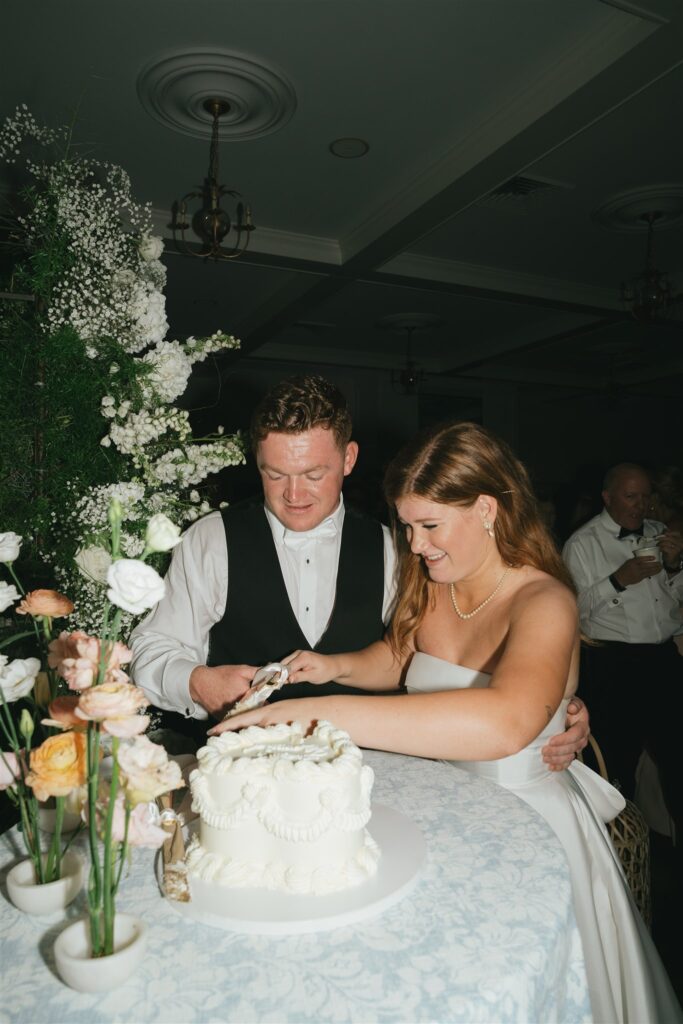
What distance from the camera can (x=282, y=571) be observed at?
230 centimetres

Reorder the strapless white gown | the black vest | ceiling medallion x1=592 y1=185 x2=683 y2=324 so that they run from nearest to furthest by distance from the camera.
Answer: the strapless white gown → the black vest → ceiling medallion x1=592 y1=185 x2=683 y2=324

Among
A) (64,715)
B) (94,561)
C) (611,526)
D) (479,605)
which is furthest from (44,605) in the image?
(611,526)

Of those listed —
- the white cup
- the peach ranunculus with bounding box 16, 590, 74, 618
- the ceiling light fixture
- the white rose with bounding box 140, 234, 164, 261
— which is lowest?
the white cup

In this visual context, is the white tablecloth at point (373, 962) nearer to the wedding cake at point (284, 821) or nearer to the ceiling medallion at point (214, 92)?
the wedding cake at point (284, 821)

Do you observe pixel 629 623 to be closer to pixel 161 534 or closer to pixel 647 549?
pixel 647 549

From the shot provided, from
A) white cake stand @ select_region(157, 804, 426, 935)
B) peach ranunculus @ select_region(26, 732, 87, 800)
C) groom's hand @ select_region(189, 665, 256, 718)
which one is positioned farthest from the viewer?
groom's hand @ select_region(189, 665, 256, 718)

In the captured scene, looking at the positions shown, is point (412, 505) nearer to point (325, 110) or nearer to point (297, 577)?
point (297, 577)

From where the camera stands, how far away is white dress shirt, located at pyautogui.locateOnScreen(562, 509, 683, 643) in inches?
168

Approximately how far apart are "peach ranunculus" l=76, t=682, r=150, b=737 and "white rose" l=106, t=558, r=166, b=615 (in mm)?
92

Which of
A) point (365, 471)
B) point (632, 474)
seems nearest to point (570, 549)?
point (632, 474)

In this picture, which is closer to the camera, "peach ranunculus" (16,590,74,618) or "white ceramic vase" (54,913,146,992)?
"white ceramic vase" (54,913,146,992)

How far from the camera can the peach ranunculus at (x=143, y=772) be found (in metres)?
0.84

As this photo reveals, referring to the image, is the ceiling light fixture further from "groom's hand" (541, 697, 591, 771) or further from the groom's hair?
"groom's hand" (541, 697, 591, 771)

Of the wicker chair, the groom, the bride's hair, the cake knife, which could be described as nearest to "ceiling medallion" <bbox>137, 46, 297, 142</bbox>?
the groom
